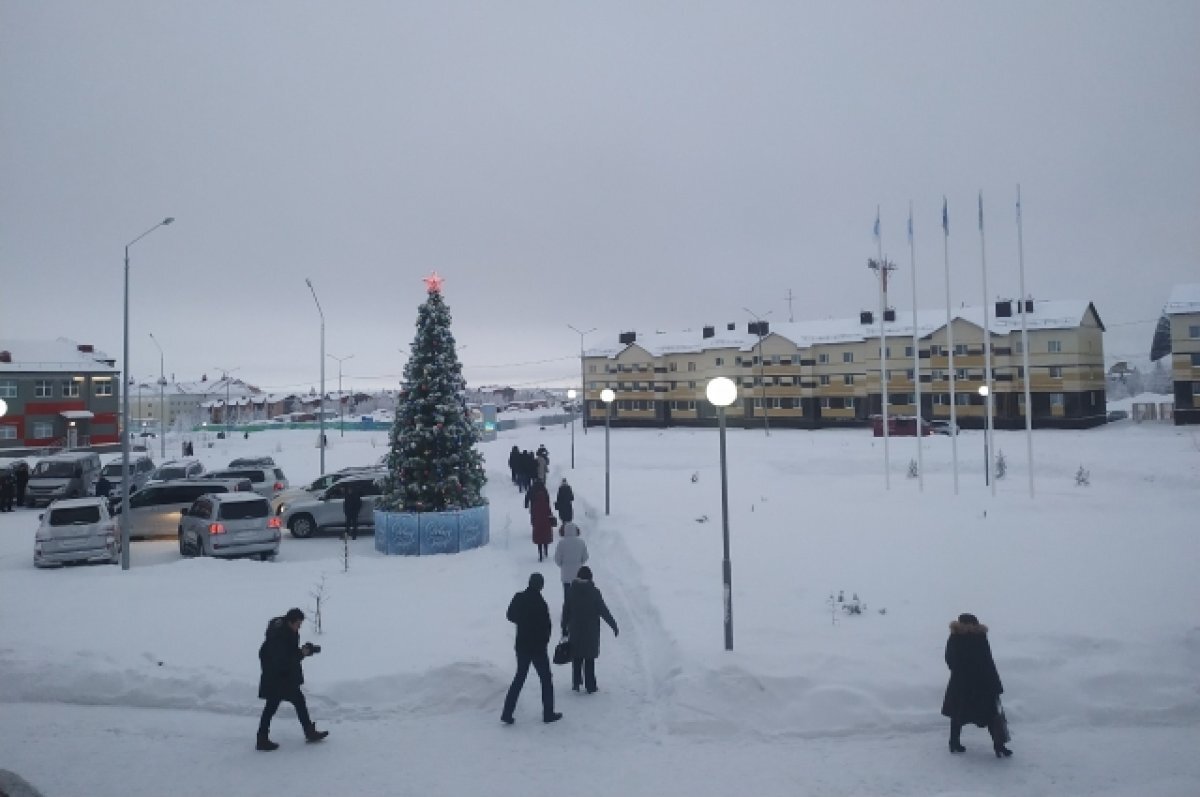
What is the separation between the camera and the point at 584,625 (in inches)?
349

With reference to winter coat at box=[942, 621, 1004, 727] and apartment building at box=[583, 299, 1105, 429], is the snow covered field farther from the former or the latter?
apartment building at box=[583, 299, 1105, 429]

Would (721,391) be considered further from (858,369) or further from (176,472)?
(858,369)

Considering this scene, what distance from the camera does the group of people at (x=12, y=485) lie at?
2595 centimetres

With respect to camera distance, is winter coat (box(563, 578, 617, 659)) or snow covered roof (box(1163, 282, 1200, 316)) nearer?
winter coat (box(563, 578, 617, 659))

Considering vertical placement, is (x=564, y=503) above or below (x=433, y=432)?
below

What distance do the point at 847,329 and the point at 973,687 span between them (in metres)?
61.9

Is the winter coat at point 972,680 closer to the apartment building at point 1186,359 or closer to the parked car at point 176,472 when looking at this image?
the parked car at point 176,472

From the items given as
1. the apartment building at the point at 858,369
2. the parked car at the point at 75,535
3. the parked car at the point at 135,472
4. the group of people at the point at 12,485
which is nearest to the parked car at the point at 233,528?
the parked car at the point at 75,535

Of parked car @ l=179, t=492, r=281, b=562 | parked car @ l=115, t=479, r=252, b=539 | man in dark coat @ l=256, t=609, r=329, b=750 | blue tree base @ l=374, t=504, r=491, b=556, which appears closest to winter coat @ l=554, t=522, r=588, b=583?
man in dark coat @ l=256, t=609, r=329, b=750

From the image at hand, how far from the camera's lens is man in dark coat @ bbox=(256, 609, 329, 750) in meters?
7.41

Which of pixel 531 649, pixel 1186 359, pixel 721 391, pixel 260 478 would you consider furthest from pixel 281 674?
pixel 1186 359

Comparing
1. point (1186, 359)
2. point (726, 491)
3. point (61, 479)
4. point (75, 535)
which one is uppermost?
point (1186, 359)

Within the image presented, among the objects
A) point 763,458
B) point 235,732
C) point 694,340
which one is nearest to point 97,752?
point 235,732

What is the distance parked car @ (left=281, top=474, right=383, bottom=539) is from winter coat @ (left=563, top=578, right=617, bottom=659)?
12549 mm
